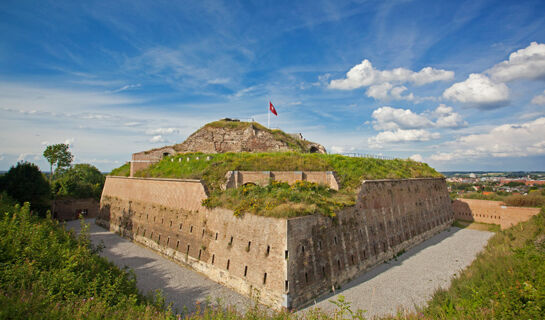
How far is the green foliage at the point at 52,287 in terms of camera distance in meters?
6.11

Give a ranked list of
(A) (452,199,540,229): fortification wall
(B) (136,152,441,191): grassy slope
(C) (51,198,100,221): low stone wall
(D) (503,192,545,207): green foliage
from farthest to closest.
Answer: (C) (51,198,100,221): low stone wall
(D) (503,192,545,207): green foliage
(A) (452,199,540,229): fortification wall
(B) (136,152,441,191): grassy slope

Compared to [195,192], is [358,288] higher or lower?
lower

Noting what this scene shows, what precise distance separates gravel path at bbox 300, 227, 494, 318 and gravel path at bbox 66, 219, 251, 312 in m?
4.19

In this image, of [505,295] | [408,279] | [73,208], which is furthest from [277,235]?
[73,208]

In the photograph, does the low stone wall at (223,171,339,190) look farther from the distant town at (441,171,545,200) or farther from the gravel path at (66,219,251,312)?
the distant town at (441,171,545,200)

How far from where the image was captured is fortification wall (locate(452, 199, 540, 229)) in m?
24.2

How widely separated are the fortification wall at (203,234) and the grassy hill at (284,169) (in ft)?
2.92

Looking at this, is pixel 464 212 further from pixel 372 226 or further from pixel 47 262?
pixel 47 262

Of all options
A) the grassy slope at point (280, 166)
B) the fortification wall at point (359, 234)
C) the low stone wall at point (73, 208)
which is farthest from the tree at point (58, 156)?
the fortification wall at point (359, 234)

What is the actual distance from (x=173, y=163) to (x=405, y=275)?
782 inches

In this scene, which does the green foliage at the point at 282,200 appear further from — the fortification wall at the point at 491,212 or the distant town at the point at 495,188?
the distant town at the point at 495,188

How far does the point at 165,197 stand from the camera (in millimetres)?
19719

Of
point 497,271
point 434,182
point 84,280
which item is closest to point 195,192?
point 84,280

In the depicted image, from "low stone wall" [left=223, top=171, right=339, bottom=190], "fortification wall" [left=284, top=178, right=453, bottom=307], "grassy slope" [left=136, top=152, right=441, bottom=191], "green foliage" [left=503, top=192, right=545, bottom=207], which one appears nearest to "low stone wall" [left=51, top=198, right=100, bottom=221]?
"grassy slope" [left=136, top=152, right=441, bottom=191]
